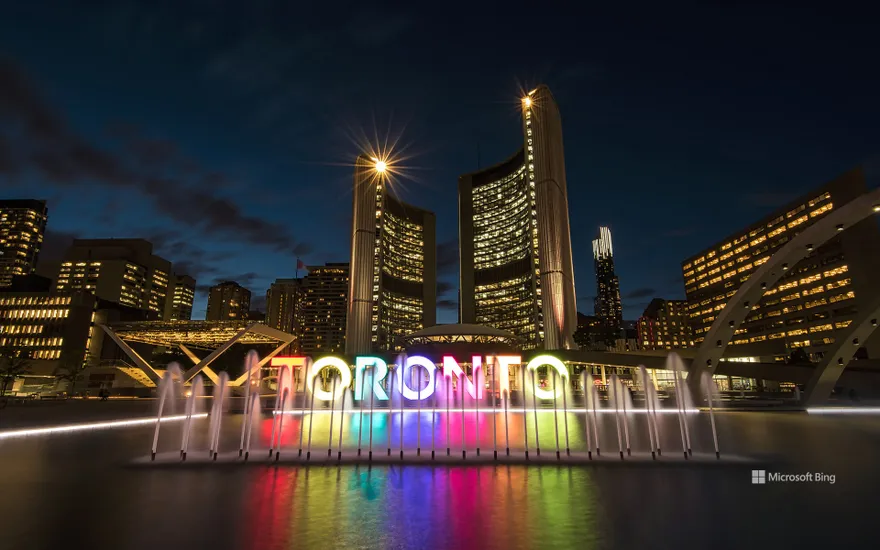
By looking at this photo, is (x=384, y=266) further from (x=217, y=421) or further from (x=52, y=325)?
(x=217, y=421)

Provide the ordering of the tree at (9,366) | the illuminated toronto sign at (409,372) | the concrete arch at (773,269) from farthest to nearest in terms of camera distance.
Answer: the tree at (9,366) < the illuminated toronto sign at (409,372) < the concrete arch at (773,269)

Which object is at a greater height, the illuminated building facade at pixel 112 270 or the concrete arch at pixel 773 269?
the illuminated building facade at pixel 112 270

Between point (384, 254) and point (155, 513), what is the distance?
474ft

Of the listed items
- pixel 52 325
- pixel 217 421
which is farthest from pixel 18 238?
pixel 217 421

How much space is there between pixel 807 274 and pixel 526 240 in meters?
67.6

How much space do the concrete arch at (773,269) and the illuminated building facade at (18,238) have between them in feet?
769

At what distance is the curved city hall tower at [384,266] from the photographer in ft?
429

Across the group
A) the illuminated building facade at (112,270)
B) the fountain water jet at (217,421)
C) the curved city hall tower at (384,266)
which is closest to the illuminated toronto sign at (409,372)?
the fountain water jet at (217,421)

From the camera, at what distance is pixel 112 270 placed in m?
150

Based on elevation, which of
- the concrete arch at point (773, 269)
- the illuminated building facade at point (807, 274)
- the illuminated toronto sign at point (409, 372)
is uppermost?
the illuminated building facade at point (807, 274)

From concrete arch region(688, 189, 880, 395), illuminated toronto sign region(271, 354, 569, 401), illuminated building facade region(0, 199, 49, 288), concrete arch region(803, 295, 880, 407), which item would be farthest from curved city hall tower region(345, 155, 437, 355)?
illuminated building facade region(0, 199, 49, 288)

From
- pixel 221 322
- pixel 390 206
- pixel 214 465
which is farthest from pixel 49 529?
pixel 390 206

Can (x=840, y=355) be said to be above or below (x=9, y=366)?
below

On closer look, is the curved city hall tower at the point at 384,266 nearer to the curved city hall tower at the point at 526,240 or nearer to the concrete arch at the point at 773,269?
the curved city hall tower at the point at 526,240
